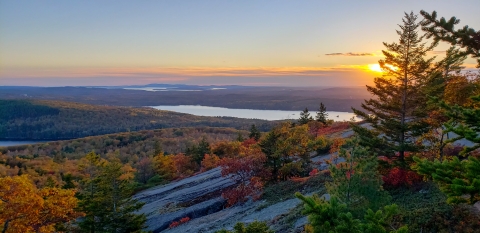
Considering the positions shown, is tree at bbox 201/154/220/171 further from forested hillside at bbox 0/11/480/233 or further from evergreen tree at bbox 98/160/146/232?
evergreen tree at bbox 98/160/146/232

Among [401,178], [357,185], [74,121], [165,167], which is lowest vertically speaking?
[74,121]

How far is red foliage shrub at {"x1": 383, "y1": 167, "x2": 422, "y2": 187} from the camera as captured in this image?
17.5 metres

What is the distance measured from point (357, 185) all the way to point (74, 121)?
Answer: 6605 inches

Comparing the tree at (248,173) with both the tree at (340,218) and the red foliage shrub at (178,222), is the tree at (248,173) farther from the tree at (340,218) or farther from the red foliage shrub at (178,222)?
the tree at (340,218)

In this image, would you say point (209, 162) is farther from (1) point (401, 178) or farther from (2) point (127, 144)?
(2) point (127, 144)

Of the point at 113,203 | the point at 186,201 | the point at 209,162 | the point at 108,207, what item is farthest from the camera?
the point at 209,162

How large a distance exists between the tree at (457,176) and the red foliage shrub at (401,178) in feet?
40.8

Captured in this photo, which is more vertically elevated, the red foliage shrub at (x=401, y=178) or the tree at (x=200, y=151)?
the red foliage shrub at (x=401, y=178)

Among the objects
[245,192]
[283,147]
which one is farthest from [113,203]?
[283,147]

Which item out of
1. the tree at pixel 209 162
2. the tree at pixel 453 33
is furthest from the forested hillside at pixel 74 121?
the tree at pixel 453 33

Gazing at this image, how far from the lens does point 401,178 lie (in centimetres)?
1780

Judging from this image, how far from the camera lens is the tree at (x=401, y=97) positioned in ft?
56.7

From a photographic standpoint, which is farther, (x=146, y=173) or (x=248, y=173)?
(x=146, y=173)

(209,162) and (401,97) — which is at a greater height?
(401,97)
